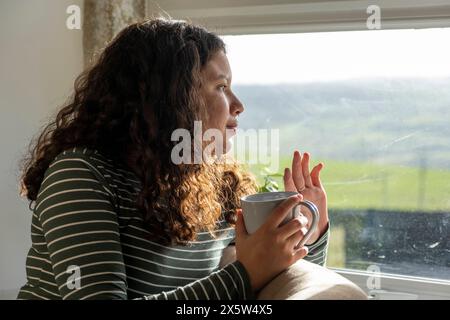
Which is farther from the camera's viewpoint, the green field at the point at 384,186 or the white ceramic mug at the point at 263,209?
the green field at the point at 384,186

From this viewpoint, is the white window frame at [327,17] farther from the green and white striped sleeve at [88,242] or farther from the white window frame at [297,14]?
the green and white striped sleeve at [88,242]

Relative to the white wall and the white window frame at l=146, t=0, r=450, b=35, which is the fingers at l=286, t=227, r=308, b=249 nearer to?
the white window frame at l=146, t=0, r=450, b=35

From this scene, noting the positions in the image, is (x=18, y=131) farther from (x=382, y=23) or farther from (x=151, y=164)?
(x=382, y=23)

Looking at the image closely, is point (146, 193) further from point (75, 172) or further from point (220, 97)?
point (220, 97)

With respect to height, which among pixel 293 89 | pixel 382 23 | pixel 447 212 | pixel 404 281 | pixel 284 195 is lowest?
pixel 404 281

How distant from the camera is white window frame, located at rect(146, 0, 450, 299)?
1605 millimetres

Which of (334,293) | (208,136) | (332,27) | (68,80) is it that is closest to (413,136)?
(332,27)

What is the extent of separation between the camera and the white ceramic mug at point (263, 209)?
39.4 inches

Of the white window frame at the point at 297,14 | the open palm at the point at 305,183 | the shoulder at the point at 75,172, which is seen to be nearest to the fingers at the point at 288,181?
the open palm at the point at 305,183

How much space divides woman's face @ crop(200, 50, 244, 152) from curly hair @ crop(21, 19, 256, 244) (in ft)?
0.06

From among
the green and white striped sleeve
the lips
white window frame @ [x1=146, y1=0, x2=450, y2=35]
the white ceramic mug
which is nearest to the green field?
white window frame @ [x1=146, y1=0, x2=450, y2=35]

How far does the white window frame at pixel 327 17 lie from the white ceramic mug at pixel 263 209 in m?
0.81

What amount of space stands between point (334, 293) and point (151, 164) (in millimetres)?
407

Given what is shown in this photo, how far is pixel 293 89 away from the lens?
1867mm
